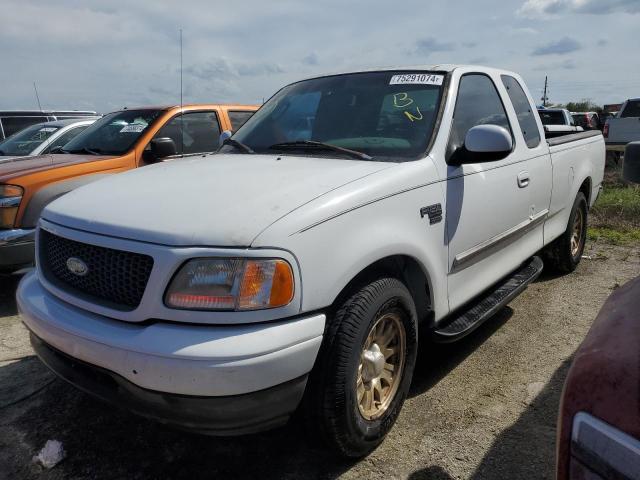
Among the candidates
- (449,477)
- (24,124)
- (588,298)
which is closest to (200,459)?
(449,477)

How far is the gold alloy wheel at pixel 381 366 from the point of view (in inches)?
99.3

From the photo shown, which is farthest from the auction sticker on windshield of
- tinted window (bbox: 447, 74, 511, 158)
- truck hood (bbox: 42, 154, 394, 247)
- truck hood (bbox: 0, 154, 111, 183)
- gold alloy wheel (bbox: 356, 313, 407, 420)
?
truck hood (bbox: 0, 154, 111, 183)

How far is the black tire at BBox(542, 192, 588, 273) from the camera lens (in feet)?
16.9

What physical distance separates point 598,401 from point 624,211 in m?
8.04

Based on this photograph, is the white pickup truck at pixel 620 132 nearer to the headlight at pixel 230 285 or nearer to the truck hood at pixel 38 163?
the truck hood at pixel 38 163

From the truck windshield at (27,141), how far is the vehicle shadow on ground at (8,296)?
2.45m

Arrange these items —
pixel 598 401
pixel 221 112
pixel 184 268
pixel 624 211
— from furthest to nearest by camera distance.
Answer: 1. pixel 624 211
2. pixel 221 112
3. pixel 184 268
4. pixel 598 401

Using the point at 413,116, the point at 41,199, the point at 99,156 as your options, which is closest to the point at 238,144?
the point at 413,116

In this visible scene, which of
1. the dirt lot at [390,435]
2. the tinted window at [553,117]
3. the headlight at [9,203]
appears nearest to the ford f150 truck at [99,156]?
the headlight at [9,203]

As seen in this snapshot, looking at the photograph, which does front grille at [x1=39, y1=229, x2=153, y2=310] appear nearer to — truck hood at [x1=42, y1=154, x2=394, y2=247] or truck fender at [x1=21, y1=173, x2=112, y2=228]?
truck hood at [x1=42, y1=154, x2=394, y2=247]

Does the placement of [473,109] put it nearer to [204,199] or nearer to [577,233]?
[204,199]

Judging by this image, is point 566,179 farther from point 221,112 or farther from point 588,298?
point 221,112

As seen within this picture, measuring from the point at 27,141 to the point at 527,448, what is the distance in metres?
7.43

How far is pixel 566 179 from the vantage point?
15.4ft
